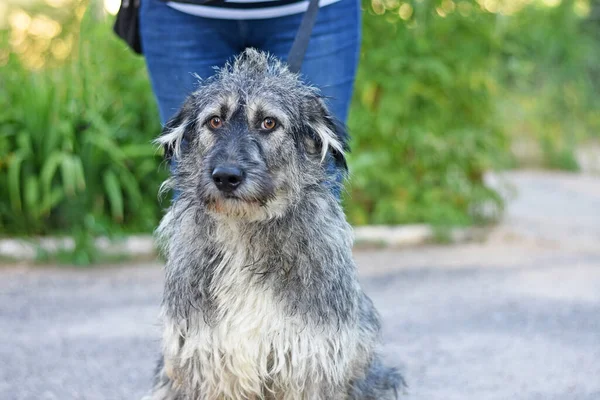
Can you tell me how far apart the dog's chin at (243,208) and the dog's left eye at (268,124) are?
0.27 metres

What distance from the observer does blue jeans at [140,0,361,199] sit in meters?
3.80

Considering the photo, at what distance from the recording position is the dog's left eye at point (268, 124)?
10.9ft

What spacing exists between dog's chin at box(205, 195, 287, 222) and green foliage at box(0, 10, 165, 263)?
457cm

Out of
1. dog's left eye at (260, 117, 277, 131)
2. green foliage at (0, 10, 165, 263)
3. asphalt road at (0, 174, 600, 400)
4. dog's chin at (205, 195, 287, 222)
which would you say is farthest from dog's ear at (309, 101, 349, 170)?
green foliage at (0, 10, 165, 263)

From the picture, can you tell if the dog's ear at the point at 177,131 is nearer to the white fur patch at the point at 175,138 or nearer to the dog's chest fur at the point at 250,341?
the white fur patch at the point at 175,138

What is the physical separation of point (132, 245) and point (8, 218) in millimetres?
1129

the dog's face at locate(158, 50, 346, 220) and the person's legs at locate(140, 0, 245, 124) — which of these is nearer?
the dog's face at locate(158, 50, 346, 220)

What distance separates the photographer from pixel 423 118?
8.59 metres

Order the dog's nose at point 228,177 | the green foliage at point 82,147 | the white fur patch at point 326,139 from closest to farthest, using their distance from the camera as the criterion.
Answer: the dog's nose at point 228,177 → the white fur patch at point 326,139 → the green foliage at point 82,147

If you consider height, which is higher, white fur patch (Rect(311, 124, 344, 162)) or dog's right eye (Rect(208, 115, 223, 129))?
dog's right eye (Rect(208, 115, 223, 129))

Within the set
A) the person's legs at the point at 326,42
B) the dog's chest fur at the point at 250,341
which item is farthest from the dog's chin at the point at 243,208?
the person's legs at the point at 326,42

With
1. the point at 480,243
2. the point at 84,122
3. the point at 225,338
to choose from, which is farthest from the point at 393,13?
the point at 225,338

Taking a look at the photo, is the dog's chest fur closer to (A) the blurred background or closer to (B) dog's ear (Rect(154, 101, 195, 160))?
(B) dog's ear (Rect(154, 101, 195, 160))

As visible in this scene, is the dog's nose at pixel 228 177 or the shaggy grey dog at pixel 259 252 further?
the shaggy grey dog at pixel 259 252
